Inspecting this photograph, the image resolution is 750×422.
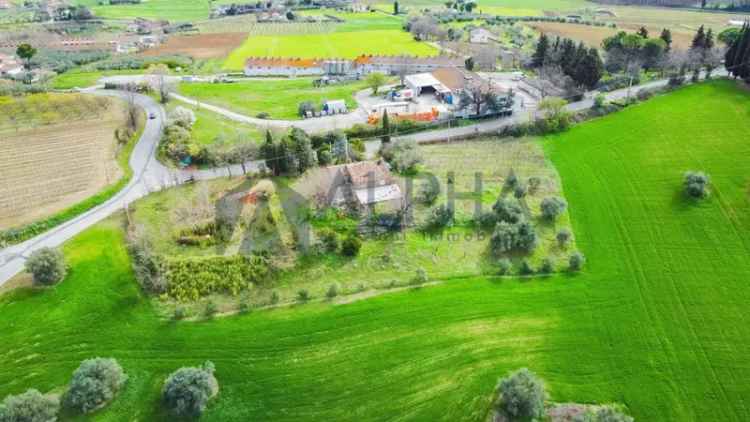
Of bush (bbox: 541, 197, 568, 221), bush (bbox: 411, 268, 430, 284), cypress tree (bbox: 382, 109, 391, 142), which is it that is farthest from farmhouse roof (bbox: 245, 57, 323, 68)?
bush (bbox: 411, 268, 430, 284)

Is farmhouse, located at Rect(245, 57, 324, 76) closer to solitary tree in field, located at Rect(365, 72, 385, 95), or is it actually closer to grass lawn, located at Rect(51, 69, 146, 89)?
solitary tree in field, located at Rect(365, 72, 385, 95)

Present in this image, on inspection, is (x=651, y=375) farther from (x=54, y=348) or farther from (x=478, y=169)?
(x=54, y=348)

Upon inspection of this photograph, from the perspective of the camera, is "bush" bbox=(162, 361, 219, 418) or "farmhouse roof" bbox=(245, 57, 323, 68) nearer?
"bush" bbox=(162, 361, 219, 418)

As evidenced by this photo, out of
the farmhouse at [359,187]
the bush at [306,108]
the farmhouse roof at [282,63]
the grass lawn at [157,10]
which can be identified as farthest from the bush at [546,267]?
the grass lawn at [157,10]

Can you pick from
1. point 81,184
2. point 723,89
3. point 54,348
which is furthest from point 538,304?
point 723,89

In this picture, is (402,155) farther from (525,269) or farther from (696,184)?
(696,184)

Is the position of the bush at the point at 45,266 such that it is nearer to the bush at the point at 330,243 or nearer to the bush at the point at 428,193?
the bush at the point at 330,243
